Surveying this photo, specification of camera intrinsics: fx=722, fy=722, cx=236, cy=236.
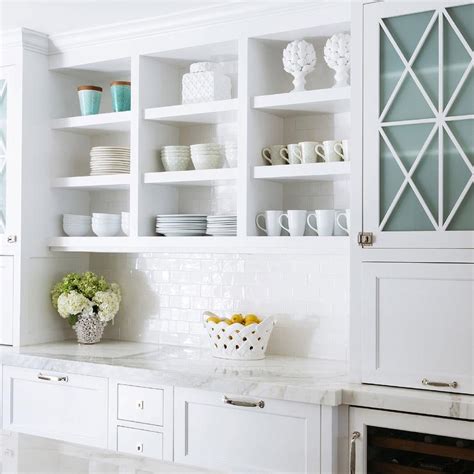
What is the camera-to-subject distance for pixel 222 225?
3531mm

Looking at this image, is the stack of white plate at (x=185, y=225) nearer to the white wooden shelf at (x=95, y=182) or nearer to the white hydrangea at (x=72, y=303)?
the white wooden shelf at (x=95, y=182)

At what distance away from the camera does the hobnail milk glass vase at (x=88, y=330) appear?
3.96 meters

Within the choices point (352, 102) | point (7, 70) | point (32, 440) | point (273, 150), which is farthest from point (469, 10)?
point (7, 70)

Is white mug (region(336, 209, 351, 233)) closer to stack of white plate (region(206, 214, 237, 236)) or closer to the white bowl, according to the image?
stack of white plate (region(206, 214, 237, 236))

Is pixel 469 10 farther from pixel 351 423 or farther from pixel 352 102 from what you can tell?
pixel 351 423

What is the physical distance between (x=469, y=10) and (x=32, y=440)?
85.2 inches

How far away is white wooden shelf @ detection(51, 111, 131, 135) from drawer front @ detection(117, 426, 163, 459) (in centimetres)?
159

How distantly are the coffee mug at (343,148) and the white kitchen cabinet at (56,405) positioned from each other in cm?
152

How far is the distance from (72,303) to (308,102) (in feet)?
5.39

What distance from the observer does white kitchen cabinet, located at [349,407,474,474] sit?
2.61 meters

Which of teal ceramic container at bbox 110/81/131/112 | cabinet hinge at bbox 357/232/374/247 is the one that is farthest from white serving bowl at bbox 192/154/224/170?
cabinet hinge at bbox 357/232/374/247

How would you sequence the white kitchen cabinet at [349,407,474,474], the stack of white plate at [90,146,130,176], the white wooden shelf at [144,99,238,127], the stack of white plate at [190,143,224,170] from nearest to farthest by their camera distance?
1. the white kitchen cabinet at [349,407,474,474]
2. the white wooden shelf at [144,99,238,127]
3. the stack of white plate at [190,143,224,170]
4. the stack of white plate at [90,146,130,176]

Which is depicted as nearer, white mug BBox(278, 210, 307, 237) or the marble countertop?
the marble countertop

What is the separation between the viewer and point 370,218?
289cm
